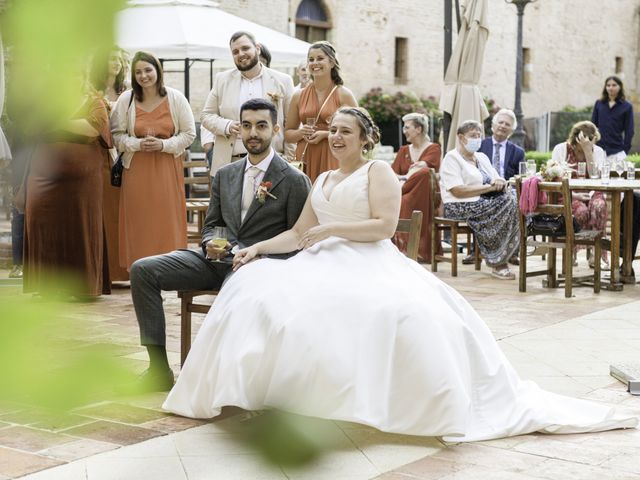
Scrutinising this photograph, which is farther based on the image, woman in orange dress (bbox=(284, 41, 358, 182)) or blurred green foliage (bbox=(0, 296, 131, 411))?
woman in orange dress (bbox=(284, 41, 358, 182))

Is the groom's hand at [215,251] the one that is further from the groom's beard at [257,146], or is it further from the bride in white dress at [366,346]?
the groom's beard at [257,146]

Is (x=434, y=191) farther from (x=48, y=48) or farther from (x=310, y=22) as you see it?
(x=310, y=22)

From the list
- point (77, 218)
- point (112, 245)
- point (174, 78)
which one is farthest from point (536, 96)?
point (77, 218)

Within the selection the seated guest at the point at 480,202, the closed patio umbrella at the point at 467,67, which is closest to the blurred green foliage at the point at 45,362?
the seated guest at the point at 480,202

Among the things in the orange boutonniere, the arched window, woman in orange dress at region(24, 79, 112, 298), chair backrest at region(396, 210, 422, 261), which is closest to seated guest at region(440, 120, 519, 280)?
chair backrest at region(396, 210, 422, 261)

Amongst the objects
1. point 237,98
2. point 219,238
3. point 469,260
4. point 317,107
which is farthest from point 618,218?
point 219,238

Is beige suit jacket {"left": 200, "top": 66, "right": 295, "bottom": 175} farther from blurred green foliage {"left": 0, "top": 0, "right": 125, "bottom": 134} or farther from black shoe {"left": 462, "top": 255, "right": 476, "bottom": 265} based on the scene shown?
blurred green foliage {"left": 0, "top": 0, "right": 125, "bottom": 134}

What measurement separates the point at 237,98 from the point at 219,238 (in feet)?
7.52

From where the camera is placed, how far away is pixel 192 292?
14.6 feet

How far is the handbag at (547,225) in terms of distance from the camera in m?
7.56

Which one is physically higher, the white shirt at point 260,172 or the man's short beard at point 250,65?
the man's short beard at point 250,65

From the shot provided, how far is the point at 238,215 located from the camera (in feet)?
14.7

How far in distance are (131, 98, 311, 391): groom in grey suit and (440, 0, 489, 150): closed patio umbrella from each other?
19.5ft

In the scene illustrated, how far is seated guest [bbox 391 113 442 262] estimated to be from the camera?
8.88 meters
